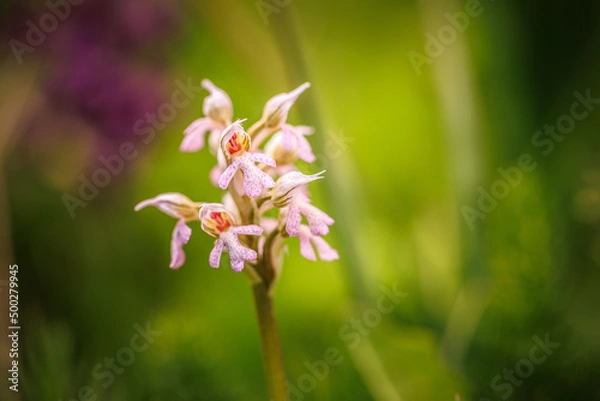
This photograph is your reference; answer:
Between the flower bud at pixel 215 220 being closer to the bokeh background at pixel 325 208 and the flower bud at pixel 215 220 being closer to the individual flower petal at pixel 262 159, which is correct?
the individual flower petal at pixel 262 159

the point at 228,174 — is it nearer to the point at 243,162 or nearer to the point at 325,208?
the point at 243,162

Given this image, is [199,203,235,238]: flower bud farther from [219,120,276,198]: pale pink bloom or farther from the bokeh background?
the bokeh background

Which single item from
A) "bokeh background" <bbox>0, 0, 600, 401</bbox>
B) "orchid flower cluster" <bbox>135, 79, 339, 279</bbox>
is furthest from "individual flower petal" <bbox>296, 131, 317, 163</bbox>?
"bokeh background" <bbox>0, 0, 600, 401</bbox>

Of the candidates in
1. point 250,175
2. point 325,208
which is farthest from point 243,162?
point 325,208

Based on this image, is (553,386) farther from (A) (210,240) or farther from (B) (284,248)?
(A) (210,240)

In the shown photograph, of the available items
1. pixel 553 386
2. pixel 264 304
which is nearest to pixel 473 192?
pixel 553 386

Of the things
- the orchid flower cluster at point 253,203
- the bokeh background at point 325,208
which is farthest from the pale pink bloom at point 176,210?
the bokeh background at point 325,208

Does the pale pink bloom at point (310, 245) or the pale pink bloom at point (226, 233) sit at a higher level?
the pale pink bloom at point (226, 233)
